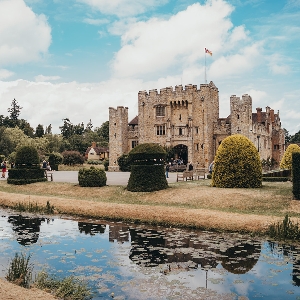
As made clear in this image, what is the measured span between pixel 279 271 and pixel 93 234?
6784 mm

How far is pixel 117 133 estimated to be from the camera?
51.8m

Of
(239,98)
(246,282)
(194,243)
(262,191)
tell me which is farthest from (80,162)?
(246,282)

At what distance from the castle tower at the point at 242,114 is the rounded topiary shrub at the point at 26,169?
83.3ft

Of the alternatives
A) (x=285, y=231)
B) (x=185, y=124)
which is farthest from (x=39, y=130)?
(x=285, y=231)

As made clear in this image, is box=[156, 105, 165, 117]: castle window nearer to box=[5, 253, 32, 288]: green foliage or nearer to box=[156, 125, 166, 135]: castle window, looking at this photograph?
box=[156, 125, 166, 135]: castle window

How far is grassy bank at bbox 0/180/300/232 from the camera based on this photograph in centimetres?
1496

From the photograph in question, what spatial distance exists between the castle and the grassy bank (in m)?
25.7

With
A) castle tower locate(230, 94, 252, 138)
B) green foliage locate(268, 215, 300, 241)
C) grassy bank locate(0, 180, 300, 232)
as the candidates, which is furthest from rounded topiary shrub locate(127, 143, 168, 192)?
castle tower locate(230, 94, 252, 138)

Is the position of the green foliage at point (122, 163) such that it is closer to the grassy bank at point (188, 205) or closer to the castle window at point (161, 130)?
the castle window at point (161, 130)

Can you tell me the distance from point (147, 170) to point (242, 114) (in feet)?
86.3

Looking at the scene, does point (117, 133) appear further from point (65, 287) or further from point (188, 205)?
point (65, 287)

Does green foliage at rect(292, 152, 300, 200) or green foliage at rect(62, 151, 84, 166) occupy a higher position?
green foliage at rect(62, 151, 84, 166)

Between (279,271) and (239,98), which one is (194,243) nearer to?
(279,271)

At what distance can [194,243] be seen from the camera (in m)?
12.4
